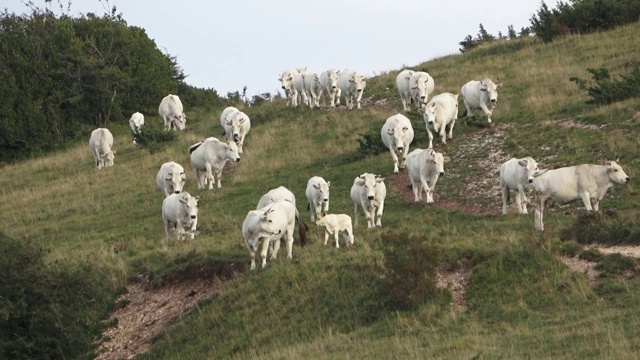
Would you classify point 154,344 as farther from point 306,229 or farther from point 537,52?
point 537,52

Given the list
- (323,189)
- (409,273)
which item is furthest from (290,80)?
(409,273)

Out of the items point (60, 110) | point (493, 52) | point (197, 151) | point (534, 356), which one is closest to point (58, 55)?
point (60, 110)

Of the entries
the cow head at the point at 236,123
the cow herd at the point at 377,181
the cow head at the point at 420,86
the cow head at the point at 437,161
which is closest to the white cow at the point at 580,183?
the cow herd at the point at 377,181

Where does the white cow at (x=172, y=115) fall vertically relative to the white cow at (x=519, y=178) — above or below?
above

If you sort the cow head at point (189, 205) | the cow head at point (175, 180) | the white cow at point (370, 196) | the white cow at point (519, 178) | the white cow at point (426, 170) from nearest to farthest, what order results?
1. the white cow at point (519, 178)
2. the white cow at point (370, 196)
3. the cow head at point (189, 205)
4. the white cow at point (426, 170)
5. the cow head at point (175, 180)

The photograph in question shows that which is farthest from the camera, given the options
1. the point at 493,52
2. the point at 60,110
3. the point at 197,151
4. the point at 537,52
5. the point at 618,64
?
the point at 60,110

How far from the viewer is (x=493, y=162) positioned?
31.8 m

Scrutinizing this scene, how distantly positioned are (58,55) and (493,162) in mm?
36877

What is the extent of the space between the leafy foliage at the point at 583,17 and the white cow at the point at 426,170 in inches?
965

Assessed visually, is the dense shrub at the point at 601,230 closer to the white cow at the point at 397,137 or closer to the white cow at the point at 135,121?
the white cow at the point at 397,137

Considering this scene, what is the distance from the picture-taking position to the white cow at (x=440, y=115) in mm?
34531

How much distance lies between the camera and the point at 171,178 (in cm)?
3397

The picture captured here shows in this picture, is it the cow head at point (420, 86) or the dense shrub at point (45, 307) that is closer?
the dense shrub at point (45, 307)

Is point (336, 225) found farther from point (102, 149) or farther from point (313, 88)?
point (313, 88)
